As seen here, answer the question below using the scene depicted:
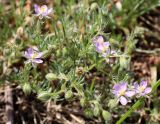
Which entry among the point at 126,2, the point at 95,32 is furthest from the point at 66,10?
the point at 95,32

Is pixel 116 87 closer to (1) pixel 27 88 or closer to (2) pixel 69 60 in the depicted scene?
(2) pixel 69 60

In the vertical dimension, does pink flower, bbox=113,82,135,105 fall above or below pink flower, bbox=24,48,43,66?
below

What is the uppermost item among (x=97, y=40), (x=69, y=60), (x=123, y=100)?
(x=97, y=40)

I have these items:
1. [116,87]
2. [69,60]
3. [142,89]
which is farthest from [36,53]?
[142,89]

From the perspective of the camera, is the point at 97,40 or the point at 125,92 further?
Answer: the point at 97,40

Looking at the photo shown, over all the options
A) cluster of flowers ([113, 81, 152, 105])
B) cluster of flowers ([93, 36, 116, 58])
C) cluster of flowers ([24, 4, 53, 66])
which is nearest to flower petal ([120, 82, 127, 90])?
cluster of flowers ([113, 81, 152, 105])

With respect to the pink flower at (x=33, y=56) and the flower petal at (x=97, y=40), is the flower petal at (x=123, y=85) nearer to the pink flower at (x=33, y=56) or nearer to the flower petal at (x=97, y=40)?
the flower petal at (x=97, y=40)

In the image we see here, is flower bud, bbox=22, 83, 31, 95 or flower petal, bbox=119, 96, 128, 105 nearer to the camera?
flower petal, bbox=119, 96, 128, 105

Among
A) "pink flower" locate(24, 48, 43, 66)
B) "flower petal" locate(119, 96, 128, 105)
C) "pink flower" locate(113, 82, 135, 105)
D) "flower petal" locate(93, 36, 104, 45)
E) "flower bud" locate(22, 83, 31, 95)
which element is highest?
"flower petal" locate(93, 36, 104, 45)

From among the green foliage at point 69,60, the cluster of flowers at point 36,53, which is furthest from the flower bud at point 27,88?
the cluster of flowers at point 36,53

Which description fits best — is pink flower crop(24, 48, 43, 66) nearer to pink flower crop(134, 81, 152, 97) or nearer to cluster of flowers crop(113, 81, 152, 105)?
cluster of flowers crop(113, 81, 152, 105)

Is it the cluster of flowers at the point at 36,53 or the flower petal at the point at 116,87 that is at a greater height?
the cluster of flowers at the point at 36,53
